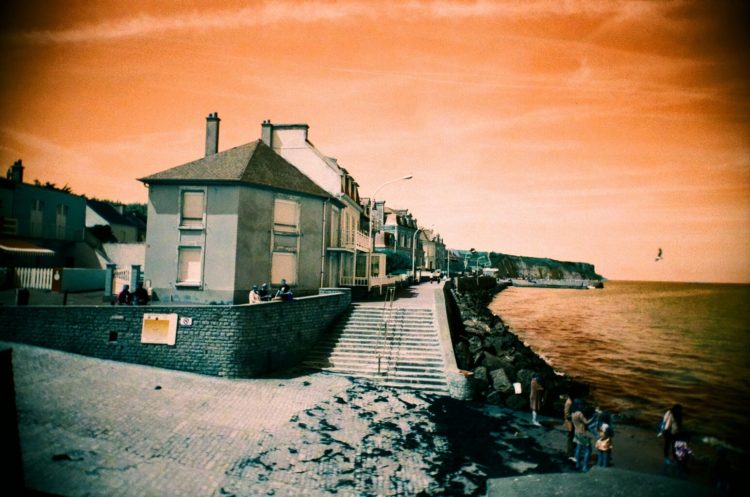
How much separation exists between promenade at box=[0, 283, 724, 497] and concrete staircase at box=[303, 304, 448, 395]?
1.31m

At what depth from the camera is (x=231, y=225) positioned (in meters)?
20.0

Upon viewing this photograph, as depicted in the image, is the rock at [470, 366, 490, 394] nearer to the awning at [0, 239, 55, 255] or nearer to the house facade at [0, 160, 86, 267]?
the awning at [0, 239, 55, 255]

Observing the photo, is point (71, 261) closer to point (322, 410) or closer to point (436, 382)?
point (322, 410)

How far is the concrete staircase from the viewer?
54.6ft

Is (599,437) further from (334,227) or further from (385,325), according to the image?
(334,227)

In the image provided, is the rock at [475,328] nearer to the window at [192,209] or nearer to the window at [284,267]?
the window at [284,267]

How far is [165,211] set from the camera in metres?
20.6

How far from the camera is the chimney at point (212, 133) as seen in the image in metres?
24.3

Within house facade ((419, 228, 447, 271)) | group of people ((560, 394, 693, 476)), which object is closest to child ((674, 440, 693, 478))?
group of people ((560, 394, 693, 476))

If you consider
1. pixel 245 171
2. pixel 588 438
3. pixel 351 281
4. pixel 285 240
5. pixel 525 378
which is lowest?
pixel 525 378

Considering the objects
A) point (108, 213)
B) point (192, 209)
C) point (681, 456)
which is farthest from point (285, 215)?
point (108, 213)

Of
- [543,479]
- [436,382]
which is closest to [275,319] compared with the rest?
[436,382]

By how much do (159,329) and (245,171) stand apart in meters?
9.45

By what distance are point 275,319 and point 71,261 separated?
2397 centimetres
